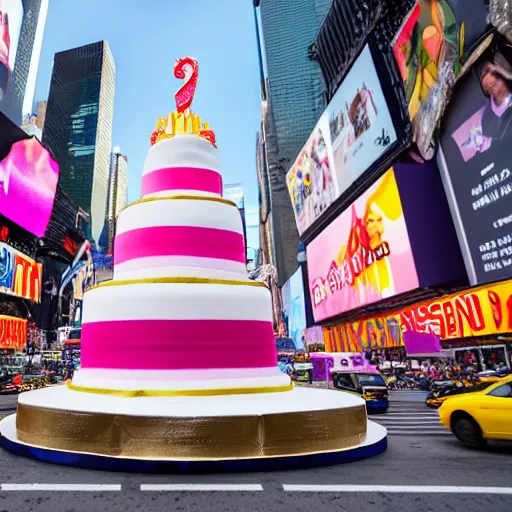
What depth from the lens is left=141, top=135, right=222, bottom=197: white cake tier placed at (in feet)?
24.5

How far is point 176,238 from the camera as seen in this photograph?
6.65m

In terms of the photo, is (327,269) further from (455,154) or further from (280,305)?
(280,305)

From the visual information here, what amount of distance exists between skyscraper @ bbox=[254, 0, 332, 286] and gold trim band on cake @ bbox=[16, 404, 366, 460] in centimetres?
8333

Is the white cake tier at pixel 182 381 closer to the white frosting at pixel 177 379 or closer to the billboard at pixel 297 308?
the white frosting at pixel 177 379

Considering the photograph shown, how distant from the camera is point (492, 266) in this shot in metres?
21.8

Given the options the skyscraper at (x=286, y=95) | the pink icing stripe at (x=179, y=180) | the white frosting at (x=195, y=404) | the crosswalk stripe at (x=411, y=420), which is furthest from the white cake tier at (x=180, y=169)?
the skyscraper at (x=286, y=95)

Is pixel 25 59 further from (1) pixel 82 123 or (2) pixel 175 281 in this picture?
(2) pixel 175 281

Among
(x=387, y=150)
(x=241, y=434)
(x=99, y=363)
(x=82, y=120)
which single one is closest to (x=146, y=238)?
(x=99, y=363)

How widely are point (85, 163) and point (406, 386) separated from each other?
122556 mm

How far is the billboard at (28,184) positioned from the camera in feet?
138

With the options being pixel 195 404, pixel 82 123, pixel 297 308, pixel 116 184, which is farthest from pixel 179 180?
pixel 116 184

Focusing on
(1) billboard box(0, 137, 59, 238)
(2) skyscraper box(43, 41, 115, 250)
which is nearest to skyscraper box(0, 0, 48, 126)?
(2) skyscraper box(43, 41, 115, 250)

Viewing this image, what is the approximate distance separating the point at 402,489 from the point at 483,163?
72.3ft

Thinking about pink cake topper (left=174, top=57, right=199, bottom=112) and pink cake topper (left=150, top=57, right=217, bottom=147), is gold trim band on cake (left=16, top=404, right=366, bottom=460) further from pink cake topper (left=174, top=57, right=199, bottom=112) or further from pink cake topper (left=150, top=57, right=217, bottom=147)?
pink cake topper (left=174, top=57, right=199, bottom=112)
